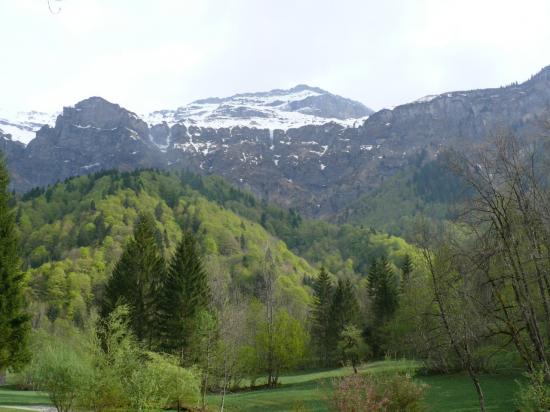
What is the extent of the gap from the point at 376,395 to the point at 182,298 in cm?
3248

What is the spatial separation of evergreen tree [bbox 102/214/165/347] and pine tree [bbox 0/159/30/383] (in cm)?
1862

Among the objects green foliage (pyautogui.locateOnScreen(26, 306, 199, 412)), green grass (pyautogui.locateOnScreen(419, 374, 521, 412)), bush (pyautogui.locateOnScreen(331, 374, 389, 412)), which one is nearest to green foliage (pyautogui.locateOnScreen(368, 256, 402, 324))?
green grass (pyautogui.locateOnScreen(419, 374, 521, 412))

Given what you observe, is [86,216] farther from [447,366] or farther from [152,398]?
[152,398]

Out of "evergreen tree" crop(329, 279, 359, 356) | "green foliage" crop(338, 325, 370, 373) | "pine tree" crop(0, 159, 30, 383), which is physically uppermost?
"pine tree" crop(0, 159, 30, 383)

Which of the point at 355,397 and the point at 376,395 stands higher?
the point at 355,397

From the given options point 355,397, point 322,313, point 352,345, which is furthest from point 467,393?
point 322,313

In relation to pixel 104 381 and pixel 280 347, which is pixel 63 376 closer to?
pixel 104 381

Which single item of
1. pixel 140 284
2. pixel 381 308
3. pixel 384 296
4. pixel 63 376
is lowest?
pixel 381 308

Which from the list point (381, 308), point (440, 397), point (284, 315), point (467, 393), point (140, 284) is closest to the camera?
point (440, 397)

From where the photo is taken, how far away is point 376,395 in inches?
851

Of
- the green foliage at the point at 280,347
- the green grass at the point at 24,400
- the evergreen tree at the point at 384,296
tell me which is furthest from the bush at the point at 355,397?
the evergreen tree at the point at 384,296

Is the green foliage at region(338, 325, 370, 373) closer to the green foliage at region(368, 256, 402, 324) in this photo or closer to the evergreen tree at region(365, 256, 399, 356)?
the evergreen tree at region(365, 256, 399, 356)

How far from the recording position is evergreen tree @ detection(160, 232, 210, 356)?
5028 centimetres

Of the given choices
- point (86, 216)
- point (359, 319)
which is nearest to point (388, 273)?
point (359, 319)
